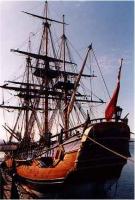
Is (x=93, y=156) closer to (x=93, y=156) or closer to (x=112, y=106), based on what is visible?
(x=93, y=156)

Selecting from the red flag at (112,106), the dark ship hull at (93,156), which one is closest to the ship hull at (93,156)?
the dark ship hull at (93,156)

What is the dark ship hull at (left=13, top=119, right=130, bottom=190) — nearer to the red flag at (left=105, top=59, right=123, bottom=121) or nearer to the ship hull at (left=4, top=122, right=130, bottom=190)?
the ship hull at (left=4, top=122, right=130, bottom=190)

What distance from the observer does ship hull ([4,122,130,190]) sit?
15250mm

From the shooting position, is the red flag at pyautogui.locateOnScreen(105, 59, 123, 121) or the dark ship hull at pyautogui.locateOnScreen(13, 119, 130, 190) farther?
the red flag at pyautogui.locateOnScreen(105, 59, 123, 121)

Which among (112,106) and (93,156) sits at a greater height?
(112,106)

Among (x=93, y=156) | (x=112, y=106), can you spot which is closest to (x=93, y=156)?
(x=93, y=156)

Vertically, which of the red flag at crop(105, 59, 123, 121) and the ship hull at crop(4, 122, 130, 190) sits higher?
the red flag at crop(105, 59, 123, 121)

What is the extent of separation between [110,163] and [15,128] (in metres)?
24.0

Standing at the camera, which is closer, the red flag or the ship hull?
the ship hull

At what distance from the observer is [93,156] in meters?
15.5

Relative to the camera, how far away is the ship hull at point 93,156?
50.0ft

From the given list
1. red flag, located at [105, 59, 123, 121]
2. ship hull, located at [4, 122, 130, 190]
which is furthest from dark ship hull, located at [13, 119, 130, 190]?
red flag, located at [105, 59, 123, 121]

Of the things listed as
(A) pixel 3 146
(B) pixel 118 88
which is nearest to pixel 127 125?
(B) pixel 118 88

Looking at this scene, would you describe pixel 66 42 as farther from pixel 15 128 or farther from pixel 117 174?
→ pixel 117 174
